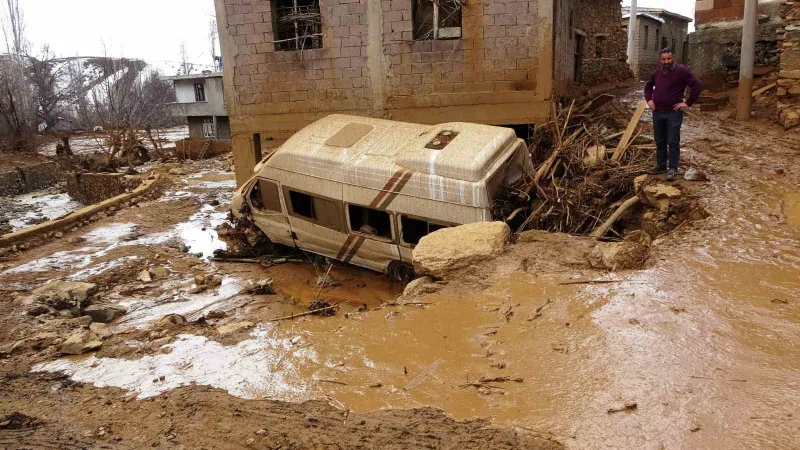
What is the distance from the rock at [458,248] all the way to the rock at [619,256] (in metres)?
1.07

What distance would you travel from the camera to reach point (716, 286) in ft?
16.4

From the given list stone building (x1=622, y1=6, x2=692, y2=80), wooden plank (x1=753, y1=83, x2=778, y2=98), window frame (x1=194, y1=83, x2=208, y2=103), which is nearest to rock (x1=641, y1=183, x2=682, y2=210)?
wooden plank (x1=753, y1=83, x2=778, y2=98)

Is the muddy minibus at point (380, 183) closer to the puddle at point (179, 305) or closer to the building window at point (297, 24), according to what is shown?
the puddle at point (179, 305)

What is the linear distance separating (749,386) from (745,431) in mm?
516

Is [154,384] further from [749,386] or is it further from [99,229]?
[99,229]

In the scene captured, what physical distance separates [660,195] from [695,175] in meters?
0.86

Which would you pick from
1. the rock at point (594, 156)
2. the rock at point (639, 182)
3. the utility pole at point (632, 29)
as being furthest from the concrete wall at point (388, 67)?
the utility pole at point (632, 29)

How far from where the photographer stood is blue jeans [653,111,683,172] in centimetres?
735

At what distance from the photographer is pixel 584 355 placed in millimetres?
4148

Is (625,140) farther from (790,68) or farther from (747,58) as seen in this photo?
(747,58)

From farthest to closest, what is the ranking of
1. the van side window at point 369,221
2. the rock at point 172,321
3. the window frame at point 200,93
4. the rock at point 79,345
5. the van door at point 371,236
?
the window frame at point 200,93, the van side window at point 369,221, the van door at point 371,236, the rock at point 172,321, the rock at point 79,345

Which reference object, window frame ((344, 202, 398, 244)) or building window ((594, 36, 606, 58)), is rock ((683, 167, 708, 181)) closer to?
window frame ((344, 202, 398, 244))

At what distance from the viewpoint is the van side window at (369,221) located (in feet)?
26.6

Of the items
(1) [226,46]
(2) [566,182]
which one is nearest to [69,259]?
(1) [226,46]
